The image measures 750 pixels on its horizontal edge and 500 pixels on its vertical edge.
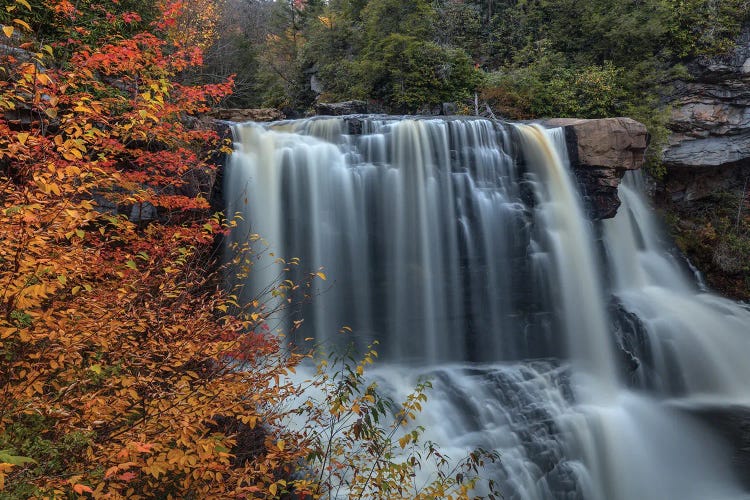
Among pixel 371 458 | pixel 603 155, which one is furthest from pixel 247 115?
pixel 371 458

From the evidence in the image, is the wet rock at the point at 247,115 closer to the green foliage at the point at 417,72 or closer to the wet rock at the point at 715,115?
the green foliage at the point at 417,72

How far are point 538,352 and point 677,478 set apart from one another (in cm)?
329

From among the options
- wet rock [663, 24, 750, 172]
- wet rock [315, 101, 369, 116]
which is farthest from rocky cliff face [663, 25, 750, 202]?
wet rock [315, 101, 369, 116]

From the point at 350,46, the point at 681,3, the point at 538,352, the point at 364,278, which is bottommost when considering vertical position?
the point at 538,352

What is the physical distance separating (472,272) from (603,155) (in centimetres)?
473

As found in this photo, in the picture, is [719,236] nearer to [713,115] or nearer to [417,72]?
[713,115]

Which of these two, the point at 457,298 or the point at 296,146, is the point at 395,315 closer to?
the point at 457,298

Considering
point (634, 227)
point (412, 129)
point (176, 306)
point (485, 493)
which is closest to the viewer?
point (176, 306)

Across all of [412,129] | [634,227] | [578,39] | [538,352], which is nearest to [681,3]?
[578,39]

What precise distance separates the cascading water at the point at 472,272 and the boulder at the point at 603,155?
451 mm

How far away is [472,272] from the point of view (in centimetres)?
951

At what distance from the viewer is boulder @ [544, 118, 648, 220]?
10.2 m

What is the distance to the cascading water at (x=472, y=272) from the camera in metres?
8.62

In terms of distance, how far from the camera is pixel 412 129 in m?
9.91
